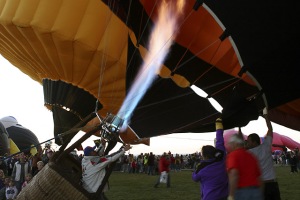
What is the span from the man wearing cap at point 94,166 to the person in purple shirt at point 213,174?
0.99m

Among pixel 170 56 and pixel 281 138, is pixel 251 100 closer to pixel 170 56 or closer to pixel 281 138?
pixel 170 56

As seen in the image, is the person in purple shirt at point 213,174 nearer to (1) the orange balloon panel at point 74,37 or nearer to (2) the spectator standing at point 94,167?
(2) the spectator standing at point 94,167

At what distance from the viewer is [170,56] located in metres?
5.20

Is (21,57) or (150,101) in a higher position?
(21,57)

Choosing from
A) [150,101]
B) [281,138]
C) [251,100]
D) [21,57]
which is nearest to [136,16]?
[150,101]

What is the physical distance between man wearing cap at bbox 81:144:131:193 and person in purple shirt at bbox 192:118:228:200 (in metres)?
0.99

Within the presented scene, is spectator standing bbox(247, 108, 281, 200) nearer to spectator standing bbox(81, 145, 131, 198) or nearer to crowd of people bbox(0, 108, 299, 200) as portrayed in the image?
crowd of people bbox(0, 108, 299, 200)

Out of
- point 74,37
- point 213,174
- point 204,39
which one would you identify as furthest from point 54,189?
point 74,37

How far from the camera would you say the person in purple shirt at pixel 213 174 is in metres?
3.57

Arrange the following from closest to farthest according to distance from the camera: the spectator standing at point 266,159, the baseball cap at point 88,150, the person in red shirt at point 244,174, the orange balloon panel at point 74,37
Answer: the person in red shirt at point 244,174
the spectator standing at point 266,159
the baseball cap at point 88,150
the orange balloon panel at point 74,37

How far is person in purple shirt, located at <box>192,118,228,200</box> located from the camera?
11.7 feet

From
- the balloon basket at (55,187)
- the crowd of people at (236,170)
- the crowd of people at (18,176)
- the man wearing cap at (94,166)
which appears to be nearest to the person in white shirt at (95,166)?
the man wearing cap at (94,166)

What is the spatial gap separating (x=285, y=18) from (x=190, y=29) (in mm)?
1280

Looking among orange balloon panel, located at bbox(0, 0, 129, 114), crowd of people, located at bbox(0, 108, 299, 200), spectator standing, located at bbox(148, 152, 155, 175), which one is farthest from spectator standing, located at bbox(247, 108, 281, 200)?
spectator standing, located at bbox(148, 152, 155, 175)
